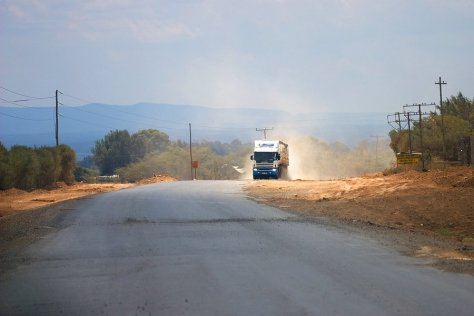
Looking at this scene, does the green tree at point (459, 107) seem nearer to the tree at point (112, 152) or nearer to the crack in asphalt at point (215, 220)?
the tree at point (112, 152)

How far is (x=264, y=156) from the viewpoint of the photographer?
6881cm

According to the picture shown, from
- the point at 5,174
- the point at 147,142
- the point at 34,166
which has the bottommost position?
the point at 5,174

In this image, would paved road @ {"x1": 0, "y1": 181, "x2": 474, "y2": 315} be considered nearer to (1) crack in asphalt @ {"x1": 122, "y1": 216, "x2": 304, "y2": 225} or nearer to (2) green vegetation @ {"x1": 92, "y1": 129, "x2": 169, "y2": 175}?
(1) crack in asphalt @ {"x1": 122, "y1": 216, "x2": 304, "y2": 225}

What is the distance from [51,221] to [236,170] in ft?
366

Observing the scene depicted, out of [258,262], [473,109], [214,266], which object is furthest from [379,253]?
[473,109]

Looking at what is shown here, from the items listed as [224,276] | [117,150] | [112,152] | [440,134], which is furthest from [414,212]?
[117,150]

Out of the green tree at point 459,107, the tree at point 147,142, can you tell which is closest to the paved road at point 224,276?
the green tree at point 459,107

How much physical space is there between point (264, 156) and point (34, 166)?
24.4m

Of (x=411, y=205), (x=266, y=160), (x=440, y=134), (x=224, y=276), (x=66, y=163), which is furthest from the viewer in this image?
(x=440, y=134)

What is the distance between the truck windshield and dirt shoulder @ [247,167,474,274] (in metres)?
33.8

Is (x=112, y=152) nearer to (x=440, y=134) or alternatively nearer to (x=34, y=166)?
(x=440, y=134)

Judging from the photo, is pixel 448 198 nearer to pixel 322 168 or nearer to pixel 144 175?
pixel 144 175

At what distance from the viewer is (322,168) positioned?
457 feet

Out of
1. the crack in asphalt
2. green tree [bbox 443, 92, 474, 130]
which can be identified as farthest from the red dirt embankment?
green tree [bbox 443, 92, 474, 130]
